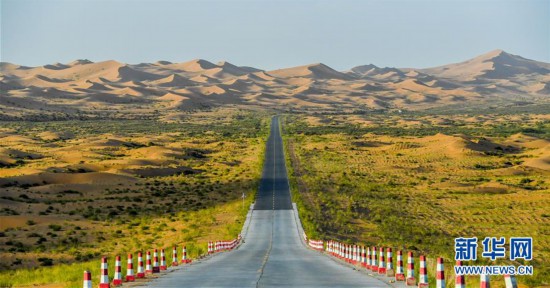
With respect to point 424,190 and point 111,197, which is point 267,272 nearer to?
point 111,197

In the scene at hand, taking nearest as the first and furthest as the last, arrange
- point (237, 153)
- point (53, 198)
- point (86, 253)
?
point (86, 253), point (53, 198), point (237, 153)

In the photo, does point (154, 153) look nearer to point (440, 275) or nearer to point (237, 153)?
point (237, 153)

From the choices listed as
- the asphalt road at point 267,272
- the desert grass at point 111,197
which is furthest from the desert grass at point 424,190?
the desert grass at point 111,197

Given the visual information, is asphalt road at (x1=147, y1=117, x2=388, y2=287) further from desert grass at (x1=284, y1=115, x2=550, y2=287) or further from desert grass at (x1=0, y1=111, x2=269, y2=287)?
desert grass at (x1=0, y1=111, x2=269, y2=287)

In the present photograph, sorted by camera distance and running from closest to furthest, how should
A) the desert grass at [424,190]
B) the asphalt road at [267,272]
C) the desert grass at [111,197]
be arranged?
the asphalt road at [267,272] → the desert grass at [111,197] → the desert grass at [424,190]

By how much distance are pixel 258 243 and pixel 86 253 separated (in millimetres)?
10549

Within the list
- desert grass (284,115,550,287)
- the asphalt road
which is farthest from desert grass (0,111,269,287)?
desert grass (284,115,550,287)

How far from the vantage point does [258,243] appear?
172 ft

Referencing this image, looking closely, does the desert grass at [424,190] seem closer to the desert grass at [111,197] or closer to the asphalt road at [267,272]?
the asphalt road at [267,272]

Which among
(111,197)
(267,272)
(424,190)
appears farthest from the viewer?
(424,190)

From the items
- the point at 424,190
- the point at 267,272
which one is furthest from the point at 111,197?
the point at 267,272

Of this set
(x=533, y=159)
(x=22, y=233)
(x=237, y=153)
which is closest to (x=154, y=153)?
(x=237, y=153)

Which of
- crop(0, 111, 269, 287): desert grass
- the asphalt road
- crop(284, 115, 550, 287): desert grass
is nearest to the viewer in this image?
the asphalt road

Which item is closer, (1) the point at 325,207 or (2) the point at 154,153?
(1) the point at 325,207
